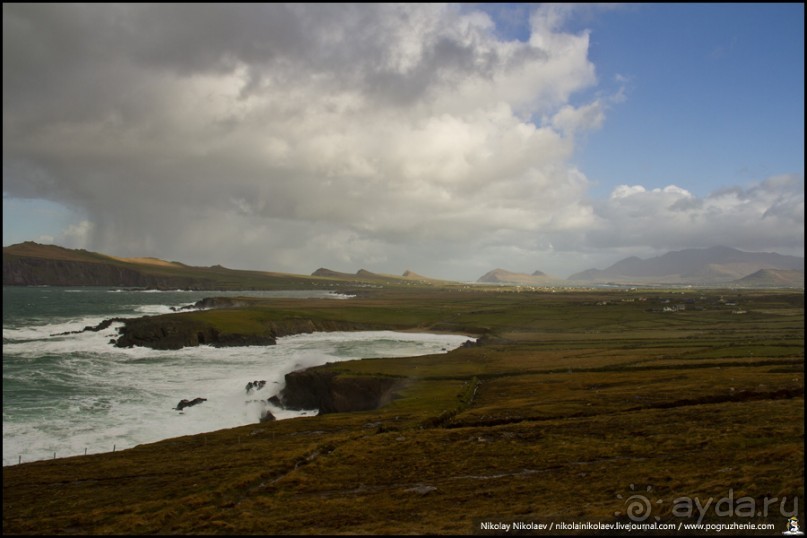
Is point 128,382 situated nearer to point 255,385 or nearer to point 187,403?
point 187,403

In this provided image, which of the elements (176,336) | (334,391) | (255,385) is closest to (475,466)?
(334,391)

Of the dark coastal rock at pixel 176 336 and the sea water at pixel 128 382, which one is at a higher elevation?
the dark coastal rock at pixel 176 336

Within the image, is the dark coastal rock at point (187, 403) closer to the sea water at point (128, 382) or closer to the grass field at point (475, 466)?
the sea water at point (128, 382)

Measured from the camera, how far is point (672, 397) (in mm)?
49219

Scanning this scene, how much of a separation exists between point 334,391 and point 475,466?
1536 inches

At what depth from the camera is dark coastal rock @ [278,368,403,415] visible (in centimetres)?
6588

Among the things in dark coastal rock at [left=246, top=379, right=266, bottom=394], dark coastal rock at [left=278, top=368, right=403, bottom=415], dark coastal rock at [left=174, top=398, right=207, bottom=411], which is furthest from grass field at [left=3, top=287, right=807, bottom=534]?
dark coastal rock at [left=246, top=379, right=266, bottom=394]

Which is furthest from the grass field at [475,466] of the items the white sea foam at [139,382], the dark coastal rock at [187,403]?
the dark coastal rock at [187,403]

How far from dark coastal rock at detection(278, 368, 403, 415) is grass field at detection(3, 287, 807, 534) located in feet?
12.2

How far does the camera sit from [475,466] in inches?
1238

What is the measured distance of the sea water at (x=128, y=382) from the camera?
5212cm

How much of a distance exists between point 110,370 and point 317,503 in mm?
72986

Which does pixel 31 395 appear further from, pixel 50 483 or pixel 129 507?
pixel 129 507

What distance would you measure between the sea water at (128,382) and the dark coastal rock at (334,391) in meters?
2.47
